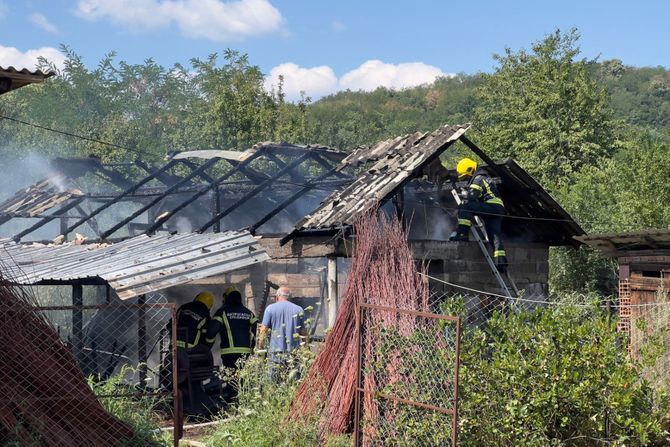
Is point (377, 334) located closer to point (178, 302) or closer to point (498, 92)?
point (178, 302)

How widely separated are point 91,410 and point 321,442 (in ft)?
7.05

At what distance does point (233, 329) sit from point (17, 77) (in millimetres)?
5256

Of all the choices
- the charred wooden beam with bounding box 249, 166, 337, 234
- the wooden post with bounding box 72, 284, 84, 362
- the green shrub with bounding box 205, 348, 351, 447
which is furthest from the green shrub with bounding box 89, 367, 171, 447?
the charred wooden beam with bounding box 249, 166, 337, 234

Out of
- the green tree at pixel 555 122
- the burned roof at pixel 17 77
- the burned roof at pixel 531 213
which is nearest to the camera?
the burned roof at pixel 17 77

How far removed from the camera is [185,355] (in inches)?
470

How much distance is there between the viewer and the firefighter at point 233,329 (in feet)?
40.2

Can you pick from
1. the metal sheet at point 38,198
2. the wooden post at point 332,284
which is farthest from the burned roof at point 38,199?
the wooden post at point 332,284

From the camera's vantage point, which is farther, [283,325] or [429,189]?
[429,189]

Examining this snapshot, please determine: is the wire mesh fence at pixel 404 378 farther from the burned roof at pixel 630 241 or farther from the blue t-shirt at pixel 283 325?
the burned roof at pixel 630 241

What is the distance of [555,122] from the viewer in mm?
34469

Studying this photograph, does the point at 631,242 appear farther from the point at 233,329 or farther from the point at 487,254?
the point at 233,329

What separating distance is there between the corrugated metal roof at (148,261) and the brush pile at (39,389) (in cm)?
338

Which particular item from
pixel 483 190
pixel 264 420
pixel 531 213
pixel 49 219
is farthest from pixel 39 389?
pixel 49 219

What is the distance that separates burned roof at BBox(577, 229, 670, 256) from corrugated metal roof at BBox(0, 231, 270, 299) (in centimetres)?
503
